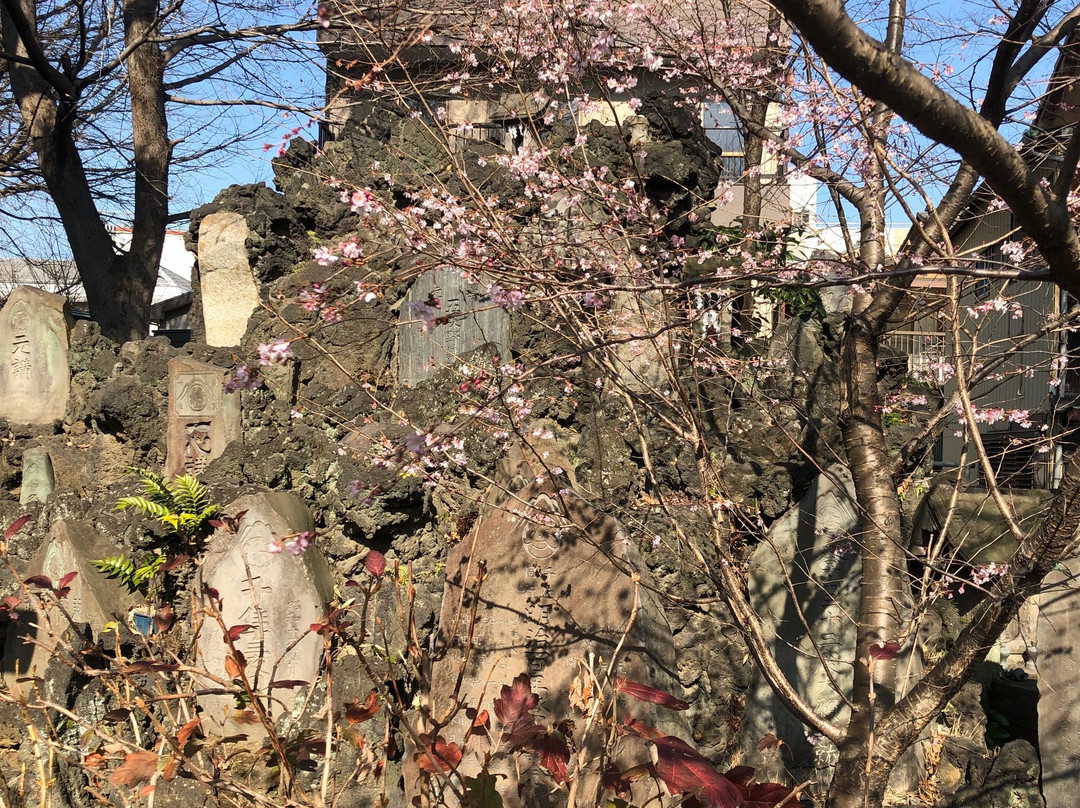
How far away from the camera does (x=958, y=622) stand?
5.36 m

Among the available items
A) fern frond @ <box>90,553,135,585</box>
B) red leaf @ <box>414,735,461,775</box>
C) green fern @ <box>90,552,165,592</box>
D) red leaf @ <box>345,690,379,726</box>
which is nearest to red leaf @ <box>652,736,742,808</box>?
red leaf @ <box>414,735,461,775</box>

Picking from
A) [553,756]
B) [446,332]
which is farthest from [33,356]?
[553,756]

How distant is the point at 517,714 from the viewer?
1.66 m

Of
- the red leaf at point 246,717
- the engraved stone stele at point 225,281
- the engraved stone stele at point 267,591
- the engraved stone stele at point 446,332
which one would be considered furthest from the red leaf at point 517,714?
the engraved stone stele at point 225,281

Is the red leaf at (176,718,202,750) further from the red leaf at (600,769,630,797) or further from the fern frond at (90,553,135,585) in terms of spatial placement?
the fern frond at (90,553,135,585)

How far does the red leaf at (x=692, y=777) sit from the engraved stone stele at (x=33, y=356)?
814cm

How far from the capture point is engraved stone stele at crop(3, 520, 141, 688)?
5.21m

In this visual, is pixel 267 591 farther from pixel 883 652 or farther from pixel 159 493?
pixel 883 652

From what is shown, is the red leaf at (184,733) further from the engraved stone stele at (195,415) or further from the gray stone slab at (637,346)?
the engraved stone stele at (195,415)

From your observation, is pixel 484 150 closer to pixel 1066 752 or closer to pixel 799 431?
pixel 799 431

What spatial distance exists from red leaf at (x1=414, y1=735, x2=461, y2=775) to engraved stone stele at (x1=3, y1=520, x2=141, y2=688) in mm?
4377

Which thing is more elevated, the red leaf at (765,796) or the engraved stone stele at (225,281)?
the engraved stone stele at (225,281)

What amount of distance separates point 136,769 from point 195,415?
5.82 metres

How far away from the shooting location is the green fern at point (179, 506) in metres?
6.04
